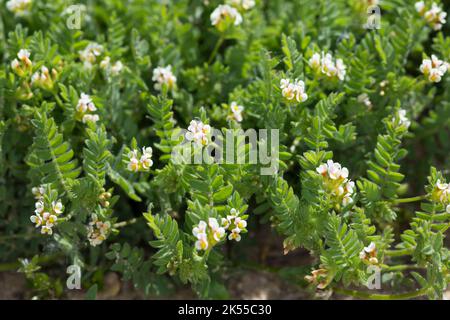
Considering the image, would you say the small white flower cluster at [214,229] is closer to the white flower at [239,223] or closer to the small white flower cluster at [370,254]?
the white flower at [239,223]

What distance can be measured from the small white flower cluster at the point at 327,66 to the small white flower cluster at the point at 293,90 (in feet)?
0.78

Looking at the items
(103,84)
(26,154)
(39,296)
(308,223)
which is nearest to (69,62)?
(103,84)

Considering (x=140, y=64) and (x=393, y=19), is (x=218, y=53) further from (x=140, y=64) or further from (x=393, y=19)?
(x=393, y=19)

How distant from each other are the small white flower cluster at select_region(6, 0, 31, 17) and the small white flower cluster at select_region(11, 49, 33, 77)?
1.80 feet

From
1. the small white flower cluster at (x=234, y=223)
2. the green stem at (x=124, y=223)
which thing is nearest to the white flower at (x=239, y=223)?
the small white flower cluster at (x=234, y=223)

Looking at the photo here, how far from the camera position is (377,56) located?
3.93m

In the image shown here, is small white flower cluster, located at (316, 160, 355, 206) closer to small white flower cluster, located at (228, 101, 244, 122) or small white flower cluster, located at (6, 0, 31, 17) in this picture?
small white flower cluster, located at (228, 101, 244, 122)

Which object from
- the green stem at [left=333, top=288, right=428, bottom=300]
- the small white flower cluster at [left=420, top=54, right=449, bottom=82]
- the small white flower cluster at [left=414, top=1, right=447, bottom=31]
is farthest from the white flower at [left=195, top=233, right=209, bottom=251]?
the small white flower cluster at [left=414, top=1, right=447, bottom=31]

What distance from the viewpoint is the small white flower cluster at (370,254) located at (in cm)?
304

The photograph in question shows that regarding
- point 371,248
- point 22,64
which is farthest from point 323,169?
point 22,64

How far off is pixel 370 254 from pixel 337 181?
1.14 ft

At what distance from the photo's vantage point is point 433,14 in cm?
367

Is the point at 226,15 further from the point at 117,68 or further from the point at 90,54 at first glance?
the point at 90,54

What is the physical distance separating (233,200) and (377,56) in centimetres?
138
